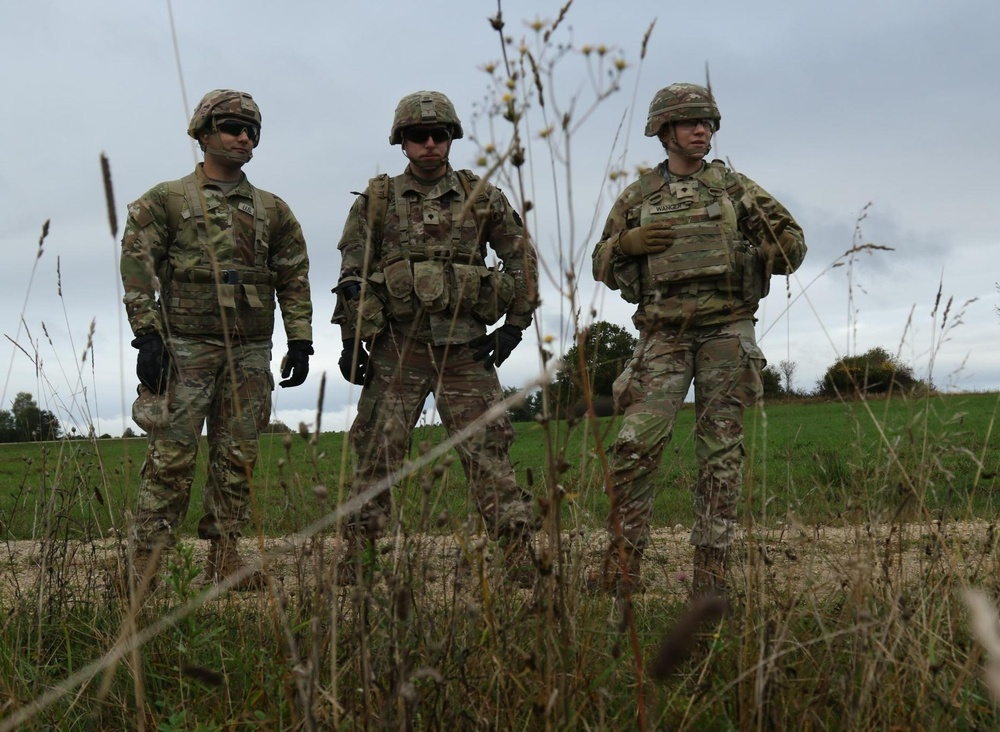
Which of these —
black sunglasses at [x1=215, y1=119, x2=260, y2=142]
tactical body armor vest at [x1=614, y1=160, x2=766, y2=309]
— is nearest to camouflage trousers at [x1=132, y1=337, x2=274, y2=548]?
black sunglasses at [x1=215, y1=119, x2=260, y2=142]

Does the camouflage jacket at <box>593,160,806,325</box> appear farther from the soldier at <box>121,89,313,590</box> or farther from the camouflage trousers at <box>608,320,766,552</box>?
the soldier at <box>121,89,313,590</box>

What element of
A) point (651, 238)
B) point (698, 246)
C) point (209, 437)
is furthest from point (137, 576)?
point (698, 246)

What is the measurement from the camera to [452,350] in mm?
4410

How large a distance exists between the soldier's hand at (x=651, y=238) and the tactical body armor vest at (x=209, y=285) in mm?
1794

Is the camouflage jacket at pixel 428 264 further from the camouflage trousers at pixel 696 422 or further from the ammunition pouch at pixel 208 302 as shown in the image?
the camouflage trousers at pixel 696 422

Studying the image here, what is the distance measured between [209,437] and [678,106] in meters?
2.70

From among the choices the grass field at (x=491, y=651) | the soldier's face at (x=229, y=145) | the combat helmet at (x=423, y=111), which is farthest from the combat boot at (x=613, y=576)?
the soldier's face at (x=229, y=145)

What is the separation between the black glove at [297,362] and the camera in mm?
4629

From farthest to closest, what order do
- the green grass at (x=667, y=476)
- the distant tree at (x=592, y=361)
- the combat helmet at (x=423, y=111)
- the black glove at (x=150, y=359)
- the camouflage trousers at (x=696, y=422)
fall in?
the combat helmet at (x=423, y=111) < the black glove at (x=150, y=359) < the camouflage trousers at (x=696, y=422) < the green grass at (x=667, y=476) < the distant tree at (x=592, y=361)

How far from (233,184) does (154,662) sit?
2682 millimetres

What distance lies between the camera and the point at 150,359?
4.14 m

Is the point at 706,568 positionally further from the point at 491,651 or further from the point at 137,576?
the point at 137,576

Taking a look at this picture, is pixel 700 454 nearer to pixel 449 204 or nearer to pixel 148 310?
pixel 449 204

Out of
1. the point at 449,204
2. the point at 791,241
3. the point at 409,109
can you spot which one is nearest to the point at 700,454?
the point at 791,241
